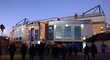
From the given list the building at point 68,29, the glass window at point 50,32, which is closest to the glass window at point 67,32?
the building at point 68,29

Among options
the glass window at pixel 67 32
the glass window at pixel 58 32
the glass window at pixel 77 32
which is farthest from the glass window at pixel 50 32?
the glass window at pixel 77 32

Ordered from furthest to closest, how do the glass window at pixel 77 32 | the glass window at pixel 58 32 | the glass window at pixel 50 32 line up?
the glass window at pixel 50 32 < the glass window at pixel 58 32 < the glass window at pixel 77 32

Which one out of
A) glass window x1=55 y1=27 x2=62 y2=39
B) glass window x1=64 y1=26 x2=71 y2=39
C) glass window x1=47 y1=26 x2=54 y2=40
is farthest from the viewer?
glass window x1=47 y1=26 x2=54 y2=40

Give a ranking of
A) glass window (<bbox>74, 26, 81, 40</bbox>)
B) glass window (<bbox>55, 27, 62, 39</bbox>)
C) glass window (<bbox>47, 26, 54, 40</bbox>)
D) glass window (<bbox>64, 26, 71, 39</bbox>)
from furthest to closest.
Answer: glass window (<bbox>47, 26, 54, 40</bbox>) → glass window (<bbox>55, 27, 62, 39</bbox>) → glass window (<bbox>64, 26, 71, 39</bbox>) → glass window (<bbox>74, 26, 81, 40</bbox>)

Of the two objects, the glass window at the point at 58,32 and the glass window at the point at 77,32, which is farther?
the glass window at the point at 58,32

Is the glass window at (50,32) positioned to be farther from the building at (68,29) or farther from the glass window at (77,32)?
the glass window at (77,32)

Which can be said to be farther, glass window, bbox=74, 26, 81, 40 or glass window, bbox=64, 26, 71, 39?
glass window, bbox=64, 26, 71, 39

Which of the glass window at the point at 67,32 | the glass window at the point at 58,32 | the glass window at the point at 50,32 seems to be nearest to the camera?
the glass window at the point at 67,32

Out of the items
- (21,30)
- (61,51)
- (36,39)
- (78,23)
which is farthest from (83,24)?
(61,51)

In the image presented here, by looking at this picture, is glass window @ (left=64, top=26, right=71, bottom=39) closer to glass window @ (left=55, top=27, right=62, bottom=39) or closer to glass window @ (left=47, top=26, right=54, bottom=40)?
glass window @ (left=55, top=27, right=62, bottom=39)

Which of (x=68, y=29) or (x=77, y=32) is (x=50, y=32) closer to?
(x=68, y=29)

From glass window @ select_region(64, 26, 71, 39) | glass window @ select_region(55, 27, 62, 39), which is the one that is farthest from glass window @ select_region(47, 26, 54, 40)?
glass window @ select_region(64, 26, 71, 39)

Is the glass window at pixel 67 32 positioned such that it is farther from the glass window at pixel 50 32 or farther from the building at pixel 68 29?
the glass window at pixel 50 32

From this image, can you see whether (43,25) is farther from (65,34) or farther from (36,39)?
(65,34)
